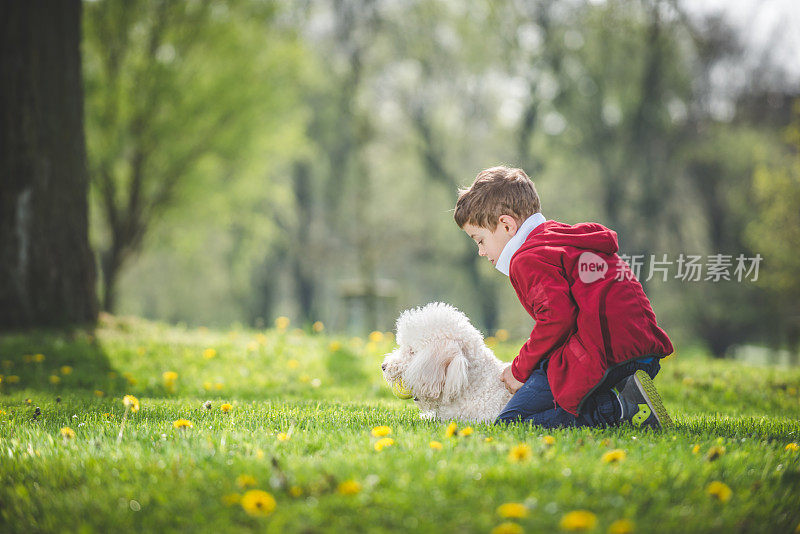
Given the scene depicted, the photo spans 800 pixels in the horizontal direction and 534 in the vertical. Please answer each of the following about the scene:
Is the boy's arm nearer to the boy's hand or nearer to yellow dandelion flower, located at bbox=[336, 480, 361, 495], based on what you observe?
the boy's hand

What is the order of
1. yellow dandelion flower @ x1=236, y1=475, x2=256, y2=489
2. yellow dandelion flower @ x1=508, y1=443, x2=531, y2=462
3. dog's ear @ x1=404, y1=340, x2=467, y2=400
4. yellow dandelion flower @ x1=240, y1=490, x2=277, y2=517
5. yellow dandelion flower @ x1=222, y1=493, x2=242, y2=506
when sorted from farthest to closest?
dog's ear @ x1=404, y1=340, x2=467, y2=400
yellow dandelion flower @ x1=508, y1=443, x2=531, y2=462
yellow dandelion flower @ x1=236, y1=475, x2=256, y2=489
yellow dandelion flower @ x1=222, y1=493, x2=242, y2=506
yellow dandelion flower @ x1=240, y1=490, x2=277, y2=517

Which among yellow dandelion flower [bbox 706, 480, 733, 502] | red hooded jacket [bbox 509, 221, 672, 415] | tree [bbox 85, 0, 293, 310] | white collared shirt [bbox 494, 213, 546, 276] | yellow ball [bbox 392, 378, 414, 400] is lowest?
yellow ball [bbox 392, 378, 414, 400]

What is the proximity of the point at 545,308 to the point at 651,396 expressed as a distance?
1.02 metres

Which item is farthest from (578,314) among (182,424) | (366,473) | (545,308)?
(182,424)

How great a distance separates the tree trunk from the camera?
304 inches

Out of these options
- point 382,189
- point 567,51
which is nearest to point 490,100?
point 567,51

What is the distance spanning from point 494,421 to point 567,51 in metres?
21.4

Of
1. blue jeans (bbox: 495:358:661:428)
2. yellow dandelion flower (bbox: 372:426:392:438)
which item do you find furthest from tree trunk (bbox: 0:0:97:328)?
blue jeans (bbox: 495:358:661:428)

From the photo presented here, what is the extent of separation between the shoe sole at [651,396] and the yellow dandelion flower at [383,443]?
175 centimetres

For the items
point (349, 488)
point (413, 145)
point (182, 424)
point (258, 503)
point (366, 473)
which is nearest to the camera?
point (258, 503)

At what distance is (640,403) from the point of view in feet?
12.9

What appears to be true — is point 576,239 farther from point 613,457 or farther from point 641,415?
point 613,457

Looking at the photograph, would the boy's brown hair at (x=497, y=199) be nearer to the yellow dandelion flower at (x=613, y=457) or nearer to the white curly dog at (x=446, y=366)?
the white curly dog at (x=446, y=366)

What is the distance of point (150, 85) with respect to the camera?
553 inches
